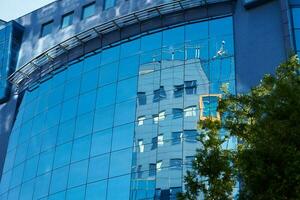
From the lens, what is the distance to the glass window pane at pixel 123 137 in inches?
950

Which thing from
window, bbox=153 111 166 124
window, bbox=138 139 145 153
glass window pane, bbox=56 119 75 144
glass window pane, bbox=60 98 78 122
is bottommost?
window, bbox=138 139 145 153

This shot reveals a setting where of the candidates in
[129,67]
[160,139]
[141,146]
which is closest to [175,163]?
[160,139]

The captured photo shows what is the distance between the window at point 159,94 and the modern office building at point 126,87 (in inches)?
1.9

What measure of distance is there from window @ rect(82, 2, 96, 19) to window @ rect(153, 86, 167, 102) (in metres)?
7.57

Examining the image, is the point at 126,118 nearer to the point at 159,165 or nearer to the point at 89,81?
the point at 159,165

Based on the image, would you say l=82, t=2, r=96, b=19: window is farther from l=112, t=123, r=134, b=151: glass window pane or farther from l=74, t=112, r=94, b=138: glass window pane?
l=112, t=123, r=134, b=151: glass window pane

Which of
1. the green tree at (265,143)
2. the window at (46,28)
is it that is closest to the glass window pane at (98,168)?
the window at (46,28)

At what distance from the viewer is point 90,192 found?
2411cm

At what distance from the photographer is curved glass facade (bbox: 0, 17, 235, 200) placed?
906 inches

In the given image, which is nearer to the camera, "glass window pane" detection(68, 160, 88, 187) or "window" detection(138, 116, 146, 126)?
"window" detection(138, 116, 146, 126)

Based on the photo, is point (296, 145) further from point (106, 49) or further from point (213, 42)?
point (106, 49)

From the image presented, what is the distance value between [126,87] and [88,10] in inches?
267

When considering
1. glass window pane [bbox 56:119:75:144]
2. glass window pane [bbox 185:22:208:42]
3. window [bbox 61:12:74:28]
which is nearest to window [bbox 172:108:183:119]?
glass window pane [bbox 185:22:208:42]

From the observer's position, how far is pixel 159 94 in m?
24.5
